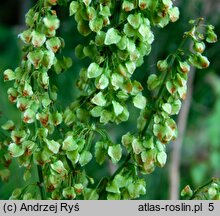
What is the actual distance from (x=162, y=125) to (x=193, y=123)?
1.55 metres

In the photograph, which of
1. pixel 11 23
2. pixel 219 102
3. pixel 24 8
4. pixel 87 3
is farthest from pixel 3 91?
pixel 11 23

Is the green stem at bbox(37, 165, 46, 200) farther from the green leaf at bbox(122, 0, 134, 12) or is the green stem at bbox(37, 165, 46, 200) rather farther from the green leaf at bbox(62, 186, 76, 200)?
the green leaf at bbox(122, 0, 134, 12)

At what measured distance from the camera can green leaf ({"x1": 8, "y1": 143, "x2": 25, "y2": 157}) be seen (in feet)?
2.65

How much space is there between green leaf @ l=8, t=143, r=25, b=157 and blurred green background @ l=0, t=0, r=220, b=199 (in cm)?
27

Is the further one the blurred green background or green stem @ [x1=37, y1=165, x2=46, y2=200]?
the blurred green background

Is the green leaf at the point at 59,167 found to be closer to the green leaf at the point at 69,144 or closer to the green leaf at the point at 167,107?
the green leaf at the point at 69,144

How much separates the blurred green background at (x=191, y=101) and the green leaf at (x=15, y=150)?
27 cm

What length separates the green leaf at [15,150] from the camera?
31.8 inches

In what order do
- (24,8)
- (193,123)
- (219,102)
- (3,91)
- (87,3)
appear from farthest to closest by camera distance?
(24,8), (193,123), (219,102), (3,91), (87,3)

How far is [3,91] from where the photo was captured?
5.49 ft

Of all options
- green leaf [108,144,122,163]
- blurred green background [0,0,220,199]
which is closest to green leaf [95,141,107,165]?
green leaf [108,144,122,163]

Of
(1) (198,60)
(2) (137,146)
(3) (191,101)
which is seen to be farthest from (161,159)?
(3) (191,101)

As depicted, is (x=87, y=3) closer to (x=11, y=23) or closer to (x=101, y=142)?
(x=101, y=142)

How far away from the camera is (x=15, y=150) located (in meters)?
0.81
